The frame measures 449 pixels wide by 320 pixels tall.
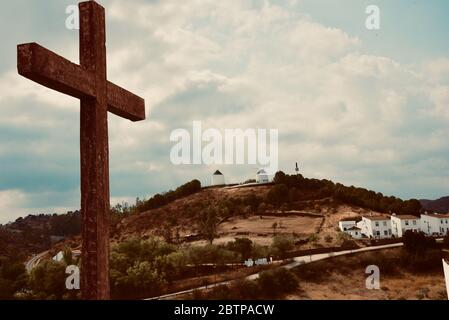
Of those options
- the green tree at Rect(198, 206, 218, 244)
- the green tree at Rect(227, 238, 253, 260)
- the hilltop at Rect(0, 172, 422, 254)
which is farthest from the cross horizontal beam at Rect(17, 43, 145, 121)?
the green tree at Rect(198, 206, 218, 244)

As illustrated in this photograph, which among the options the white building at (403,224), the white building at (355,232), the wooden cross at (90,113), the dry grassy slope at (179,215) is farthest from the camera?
the dry grassy slope at (179,215)

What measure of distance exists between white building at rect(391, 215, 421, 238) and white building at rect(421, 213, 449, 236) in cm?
123

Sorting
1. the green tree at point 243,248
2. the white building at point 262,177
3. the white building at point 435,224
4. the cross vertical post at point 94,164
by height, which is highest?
the white building at point 262,177

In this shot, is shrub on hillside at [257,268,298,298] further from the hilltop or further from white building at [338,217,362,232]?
white building at [338,217,362,232]

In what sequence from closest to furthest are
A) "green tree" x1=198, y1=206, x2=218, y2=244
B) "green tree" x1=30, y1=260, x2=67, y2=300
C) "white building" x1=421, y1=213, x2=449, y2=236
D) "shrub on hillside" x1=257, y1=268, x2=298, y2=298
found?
"shrub on hillside" x1=257, y1=268, x2=298, y2=298
"green tree" x1=30, y1=260, x2=67, y2=300
"white building" x1=421, y1=213, x2=449, y2=236
"green tree" x1=198, y1=206, x2=218, y2=244

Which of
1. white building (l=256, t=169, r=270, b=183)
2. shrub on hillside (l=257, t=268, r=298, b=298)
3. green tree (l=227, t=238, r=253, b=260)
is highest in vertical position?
white building (l=256, t=169, r=270, b=183)

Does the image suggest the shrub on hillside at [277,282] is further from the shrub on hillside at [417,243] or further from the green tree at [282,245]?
the shrub on hillside at [417,243]

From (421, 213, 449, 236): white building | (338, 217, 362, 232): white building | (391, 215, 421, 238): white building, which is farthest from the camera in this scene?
(338, 217, 362, 232): white building

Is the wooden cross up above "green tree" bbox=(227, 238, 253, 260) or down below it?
above

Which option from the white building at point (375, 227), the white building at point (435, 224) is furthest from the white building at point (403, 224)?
the white building at point (435, 224)

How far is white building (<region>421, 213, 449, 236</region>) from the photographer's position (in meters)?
74.6

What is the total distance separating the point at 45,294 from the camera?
5162cm

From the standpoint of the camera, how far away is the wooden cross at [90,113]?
3.23 metres

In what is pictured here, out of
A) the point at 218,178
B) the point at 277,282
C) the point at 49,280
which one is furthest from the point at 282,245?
the point at 218,178
